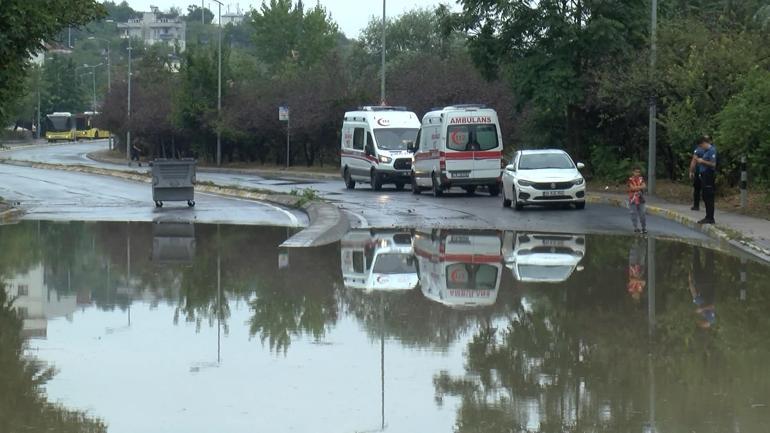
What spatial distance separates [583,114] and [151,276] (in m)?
27.1

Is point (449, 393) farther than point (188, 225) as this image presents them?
No

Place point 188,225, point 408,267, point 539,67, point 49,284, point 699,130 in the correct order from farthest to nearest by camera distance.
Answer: point 539,67 → point 699,130 → point 188,225 → point 408,267 → point 49,284

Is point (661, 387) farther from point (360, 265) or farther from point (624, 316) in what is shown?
point (360, 265)

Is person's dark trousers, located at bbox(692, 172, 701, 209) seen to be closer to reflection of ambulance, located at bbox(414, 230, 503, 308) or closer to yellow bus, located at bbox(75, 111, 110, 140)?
reflection of ambulance, located at bbox(414, 230, 503, 308)

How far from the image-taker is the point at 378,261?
1931 centimetres

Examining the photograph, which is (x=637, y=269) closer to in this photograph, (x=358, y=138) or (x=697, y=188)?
(x=697, y=188)

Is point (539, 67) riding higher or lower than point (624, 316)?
higher

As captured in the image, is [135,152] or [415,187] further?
[135,152]

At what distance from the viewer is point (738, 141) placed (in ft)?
90.9

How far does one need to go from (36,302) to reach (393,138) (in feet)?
93.9

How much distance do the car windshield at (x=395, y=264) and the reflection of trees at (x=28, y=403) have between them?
6.94m

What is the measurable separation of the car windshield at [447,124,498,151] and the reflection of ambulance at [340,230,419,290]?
41.1 feet

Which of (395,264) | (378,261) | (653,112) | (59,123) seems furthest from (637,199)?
(59,123)

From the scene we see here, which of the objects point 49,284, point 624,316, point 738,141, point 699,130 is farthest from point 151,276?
point 699,130
